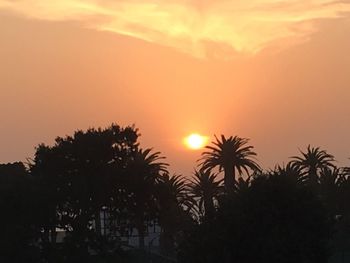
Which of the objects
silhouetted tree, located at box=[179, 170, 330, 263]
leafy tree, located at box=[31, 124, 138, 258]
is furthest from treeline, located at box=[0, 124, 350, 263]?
silhouetted tree, located at box=[179, 170, 330, 263]

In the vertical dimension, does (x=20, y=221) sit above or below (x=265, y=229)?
above

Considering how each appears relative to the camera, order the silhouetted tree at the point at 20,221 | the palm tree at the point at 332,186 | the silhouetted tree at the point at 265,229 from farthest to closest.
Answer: the palm tree at the point at 332,186 < the silhouetted tree at the point at 20,221 < the silhouetted tree at the point at 265,229

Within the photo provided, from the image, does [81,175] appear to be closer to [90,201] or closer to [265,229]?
[90,201]

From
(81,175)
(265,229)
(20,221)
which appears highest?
(81,175)

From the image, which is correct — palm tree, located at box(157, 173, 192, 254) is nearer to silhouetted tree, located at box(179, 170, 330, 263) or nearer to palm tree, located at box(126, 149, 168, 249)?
palm tree, located at box(126, 149, 168, 249)

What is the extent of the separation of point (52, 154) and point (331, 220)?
3314cm

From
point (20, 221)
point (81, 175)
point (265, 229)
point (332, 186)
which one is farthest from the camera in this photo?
point (332, 186)

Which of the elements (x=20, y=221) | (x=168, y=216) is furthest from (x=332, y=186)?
(x=20, y=221)

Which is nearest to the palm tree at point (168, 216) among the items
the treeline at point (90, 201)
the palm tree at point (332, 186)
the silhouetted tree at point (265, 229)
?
the treeline at point (90, 201)

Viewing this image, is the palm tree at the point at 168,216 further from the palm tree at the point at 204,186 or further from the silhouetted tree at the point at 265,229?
the silhouetted tree at the point at 265,229

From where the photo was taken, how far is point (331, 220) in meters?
42.9

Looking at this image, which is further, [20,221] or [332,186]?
[332,186]

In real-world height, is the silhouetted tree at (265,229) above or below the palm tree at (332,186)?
below

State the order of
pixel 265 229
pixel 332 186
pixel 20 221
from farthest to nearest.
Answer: pixel 332 186 → pixel 20 221 → pixel 265 229
